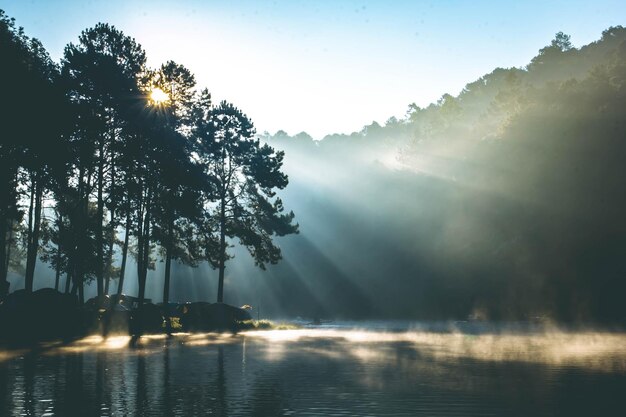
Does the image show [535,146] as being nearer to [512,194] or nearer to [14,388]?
[512,194]

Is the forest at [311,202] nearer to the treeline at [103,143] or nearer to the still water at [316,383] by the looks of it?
the treeline at [103,143]

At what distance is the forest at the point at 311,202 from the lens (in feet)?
144

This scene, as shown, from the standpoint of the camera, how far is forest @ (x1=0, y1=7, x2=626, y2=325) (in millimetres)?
43812

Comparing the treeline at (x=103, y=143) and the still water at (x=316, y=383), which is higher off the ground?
the treeline at (x=103, y=143)

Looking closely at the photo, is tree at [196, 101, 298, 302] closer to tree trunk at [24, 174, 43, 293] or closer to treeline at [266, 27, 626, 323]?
tree trunk at [24, 174, 43, 293]

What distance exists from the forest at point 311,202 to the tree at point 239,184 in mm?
160

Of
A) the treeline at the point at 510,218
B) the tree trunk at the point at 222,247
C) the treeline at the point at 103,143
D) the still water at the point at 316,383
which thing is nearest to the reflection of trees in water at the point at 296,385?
the still water at the point at 316,383

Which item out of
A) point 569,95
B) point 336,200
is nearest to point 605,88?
point 569,95

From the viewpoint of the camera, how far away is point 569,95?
8150 cm

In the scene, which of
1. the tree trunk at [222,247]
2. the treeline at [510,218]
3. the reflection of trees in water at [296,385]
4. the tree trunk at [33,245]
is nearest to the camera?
the reflection of trees in water at [296,385]

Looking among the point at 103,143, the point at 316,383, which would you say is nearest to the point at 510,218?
the point at 103,143

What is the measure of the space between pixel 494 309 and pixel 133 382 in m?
Answer: 74.9

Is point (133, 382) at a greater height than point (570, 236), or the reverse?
point (570, 236)

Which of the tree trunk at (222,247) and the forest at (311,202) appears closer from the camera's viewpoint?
the forest at (311,202)
